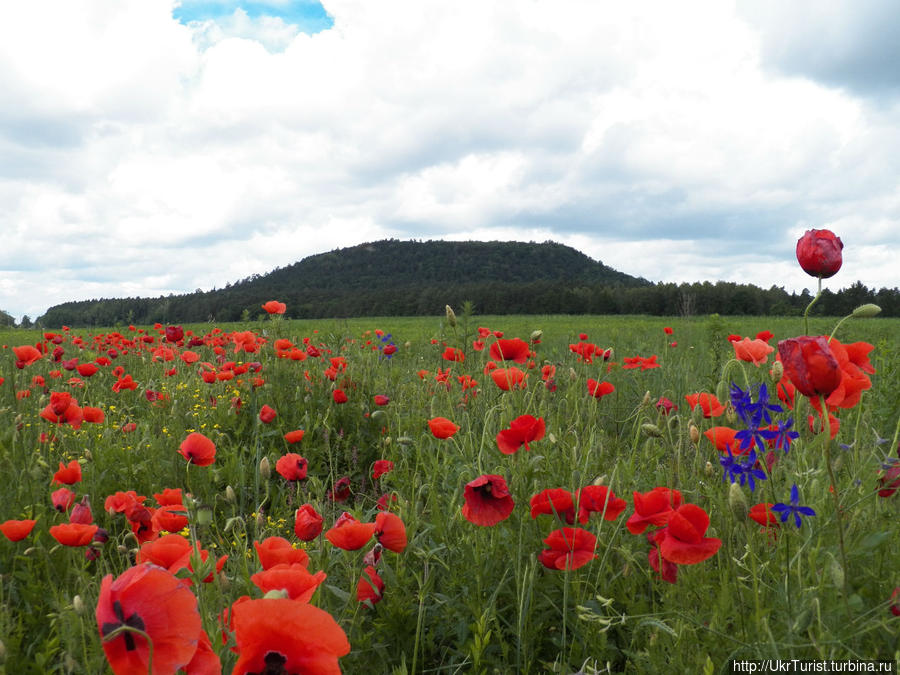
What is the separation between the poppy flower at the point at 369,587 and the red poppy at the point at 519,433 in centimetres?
46

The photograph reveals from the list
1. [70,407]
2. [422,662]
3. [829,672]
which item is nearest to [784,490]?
[829,672]

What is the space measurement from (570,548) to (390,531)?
17.3 inches

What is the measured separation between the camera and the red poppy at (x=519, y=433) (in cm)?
159

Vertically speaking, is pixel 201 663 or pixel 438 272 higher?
pixel 438 272

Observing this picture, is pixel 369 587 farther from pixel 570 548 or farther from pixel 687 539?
pixel 687 539

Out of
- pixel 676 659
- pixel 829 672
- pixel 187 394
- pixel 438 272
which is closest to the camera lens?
pixel 829 672

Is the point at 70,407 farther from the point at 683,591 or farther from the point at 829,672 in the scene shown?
the point at 829,672

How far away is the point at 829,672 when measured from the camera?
1.10 m

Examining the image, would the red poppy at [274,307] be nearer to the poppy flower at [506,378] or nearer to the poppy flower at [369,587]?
the poppy flower at [506,378]

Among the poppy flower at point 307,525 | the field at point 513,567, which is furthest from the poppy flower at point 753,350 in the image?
the poppy flower at point 307,525

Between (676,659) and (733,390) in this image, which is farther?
(733,390)

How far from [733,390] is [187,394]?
379cm

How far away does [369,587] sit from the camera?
1480 mm

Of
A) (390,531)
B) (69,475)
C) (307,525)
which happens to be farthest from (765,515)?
(69,475)
